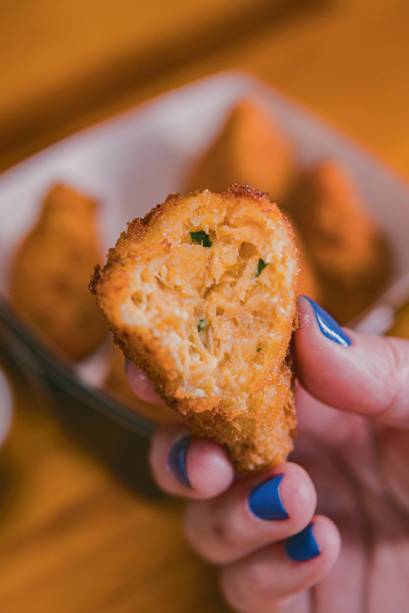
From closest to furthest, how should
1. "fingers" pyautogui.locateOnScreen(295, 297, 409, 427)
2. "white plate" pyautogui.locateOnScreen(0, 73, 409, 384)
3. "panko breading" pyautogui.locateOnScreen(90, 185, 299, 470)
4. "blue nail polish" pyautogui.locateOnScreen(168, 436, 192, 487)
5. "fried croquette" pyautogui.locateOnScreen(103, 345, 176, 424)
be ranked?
"panko breading" pyautogui.locateOnScreen(90, 185, 299, 470), "fingers" pyautogui.locateOnScreen(295, 297, 409, 427), "blue nail polish" pyautogui.locateOnScreen(168, 436, 192, 487), "fried croquette" pyautogui.locateOnScreen(103, 345, 176, 424), "white plate" pyautogui.locateOnScreen(0, 73, 409, 384)

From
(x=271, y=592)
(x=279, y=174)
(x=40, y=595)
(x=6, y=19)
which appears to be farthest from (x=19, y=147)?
(x=271, y=592)

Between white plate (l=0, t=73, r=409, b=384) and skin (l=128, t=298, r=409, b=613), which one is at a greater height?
white plate (l=0, t=73, r=409, b=384)

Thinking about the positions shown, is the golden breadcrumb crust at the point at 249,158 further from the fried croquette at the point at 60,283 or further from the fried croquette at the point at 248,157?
the fried croquette at the point at 60,283

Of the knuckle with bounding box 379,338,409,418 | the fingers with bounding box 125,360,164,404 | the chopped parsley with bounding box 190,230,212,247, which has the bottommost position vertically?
the knuckle with bounding box 379,338,409,418

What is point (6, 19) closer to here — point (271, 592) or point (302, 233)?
point (302, 233)

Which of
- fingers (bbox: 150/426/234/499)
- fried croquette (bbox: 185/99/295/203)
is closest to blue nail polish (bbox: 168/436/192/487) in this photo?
fingers (bbox: 150/426/234/499)

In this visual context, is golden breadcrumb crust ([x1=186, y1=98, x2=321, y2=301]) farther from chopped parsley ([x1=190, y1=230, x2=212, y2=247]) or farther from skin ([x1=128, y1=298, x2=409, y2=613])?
chopped parsley ([x1=190, y1=230, x2=212, y2=247])

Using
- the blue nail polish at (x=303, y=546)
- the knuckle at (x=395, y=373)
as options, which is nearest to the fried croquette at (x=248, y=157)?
the knuckle at (x=395, y=373)
